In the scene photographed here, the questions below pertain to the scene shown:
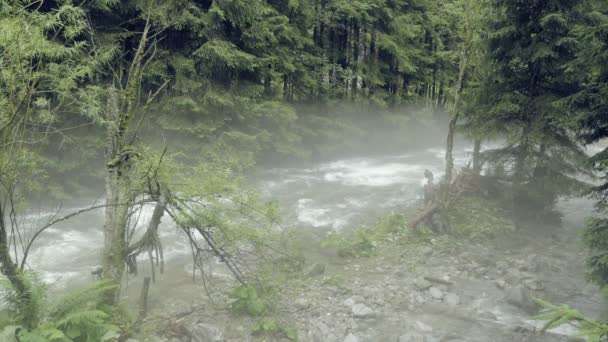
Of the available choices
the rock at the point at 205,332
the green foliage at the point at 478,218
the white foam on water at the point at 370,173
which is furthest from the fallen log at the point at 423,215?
the rock at the point at 205,332

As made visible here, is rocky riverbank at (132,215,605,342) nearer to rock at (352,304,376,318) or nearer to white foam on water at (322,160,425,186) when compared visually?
rock at (352,304,376,318)

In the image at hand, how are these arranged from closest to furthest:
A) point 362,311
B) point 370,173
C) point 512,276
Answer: point 362,311, point 512,276, point 370,173

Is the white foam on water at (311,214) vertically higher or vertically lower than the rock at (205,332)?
lower

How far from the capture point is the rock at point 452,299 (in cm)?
983

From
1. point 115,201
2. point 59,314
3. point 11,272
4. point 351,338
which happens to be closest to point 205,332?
point 59,314

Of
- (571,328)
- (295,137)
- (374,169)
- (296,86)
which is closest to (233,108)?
(295,137)

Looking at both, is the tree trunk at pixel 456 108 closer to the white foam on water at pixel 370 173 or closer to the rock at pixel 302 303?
the white foam on water at pixel 370 173

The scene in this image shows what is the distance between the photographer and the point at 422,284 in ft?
34.4

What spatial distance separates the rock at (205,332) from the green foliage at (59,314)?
1817 mm

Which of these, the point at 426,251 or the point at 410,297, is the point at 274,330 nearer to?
the point at 410,297

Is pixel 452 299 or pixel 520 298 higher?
pixel 520 298

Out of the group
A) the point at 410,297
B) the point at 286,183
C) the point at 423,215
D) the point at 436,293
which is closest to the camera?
the point at 410,297

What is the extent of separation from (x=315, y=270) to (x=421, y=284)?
2.51 meters

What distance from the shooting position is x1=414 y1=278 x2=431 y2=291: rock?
10.4m
